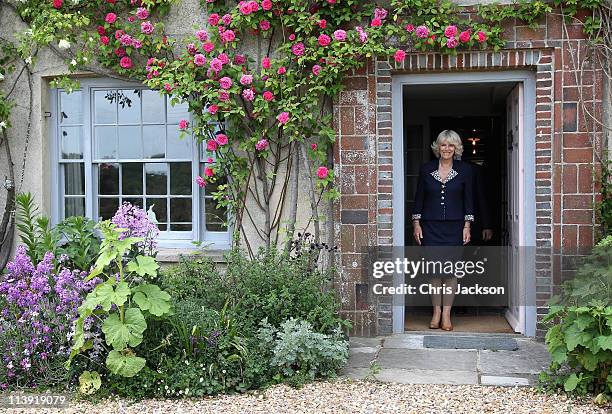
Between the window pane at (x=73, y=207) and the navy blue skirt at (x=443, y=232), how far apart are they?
Answer: 3581mm

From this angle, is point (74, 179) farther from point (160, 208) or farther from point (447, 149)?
point (447, 149)

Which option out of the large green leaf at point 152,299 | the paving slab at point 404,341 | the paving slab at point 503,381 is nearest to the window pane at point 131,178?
the large green leaf at point 152,299

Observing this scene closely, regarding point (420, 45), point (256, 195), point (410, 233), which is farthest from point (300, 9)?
point (410, 233)

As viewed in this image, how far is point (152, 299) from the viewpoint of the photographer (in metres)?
4.88

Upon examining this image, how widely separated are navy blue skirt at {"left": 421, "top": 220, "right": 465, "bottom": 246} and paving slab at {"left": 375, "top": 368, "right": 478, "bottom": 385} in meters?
1.79

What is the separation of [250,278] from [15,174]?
313cm

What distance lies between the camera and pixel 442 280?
6.70 meters

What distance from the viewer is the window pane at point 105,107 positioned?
7.08m

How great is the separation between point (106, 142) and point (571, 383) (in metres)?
5.00

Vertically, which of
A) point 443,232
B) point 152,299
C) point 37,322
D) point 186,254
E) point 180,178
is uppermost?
point 180,178

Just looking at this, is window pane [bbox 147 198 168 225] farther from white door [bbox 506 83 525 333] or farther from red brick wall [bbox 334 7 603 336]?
white door [bbox 506 83 525 333]

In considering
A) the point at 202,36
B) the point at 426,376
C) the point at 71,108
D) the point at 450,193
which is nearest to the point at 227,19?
the point at 202,36

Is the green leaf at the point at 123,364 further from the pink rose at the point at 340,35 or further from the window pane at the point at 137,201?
the pink rose at the point at 340,35

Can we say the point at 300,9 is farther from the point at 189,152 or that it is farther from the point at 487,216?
the point at 487,216
